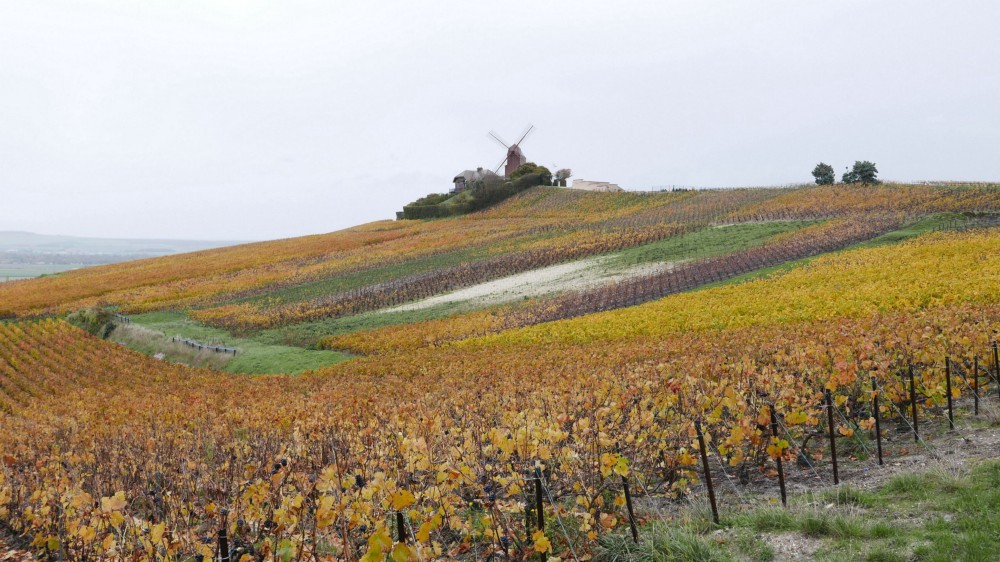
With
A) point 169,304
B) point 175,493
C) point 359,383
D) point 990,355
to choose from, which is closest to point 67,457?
point 175,493

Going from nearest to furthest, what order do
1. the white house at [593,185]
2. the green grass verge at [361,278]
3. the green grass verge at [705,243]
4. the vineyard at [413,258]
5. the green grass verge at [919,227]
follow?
the green grass verge at [919,227] → the green grass verge at [705,243] → the vineyard at [413,258] → the green grass verge at [361,278] → the white house at [593,185]

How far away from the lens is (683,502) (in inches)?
304

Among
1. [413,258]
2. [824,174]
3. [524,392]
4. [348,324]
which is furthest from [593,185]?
[524,392]

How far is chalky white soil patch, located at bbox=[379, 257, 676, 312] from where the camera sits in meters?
41.6

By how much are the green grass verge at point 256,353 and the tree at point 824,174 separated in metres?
68.5

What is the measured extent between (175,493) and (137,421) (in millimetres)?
6696

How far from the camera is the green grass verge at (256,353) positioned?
28778mm

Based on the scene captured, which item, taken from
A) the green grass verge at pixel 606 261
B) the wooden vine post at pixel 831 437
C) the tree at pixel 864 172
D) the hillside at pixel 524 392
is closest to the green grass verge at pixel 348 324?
the green grass verge at pixel 606 261

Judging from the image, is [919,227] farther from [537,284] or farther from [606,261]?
[537,284]

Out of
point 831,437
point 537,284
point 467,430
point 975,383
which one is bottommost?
point 975,383

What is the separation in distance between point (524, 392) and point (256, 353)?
2290cm

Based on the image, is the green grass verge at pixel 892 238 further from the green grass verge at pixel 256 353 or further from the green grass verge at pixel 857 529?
the green grass verge at pixel 857 529

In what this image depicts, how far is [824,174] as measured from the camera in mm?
77312

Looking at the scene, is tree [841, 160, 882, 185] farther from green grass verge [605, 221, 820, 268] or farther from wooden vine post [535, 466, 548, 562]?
wooden vine post [535, 466, 548, 562]
